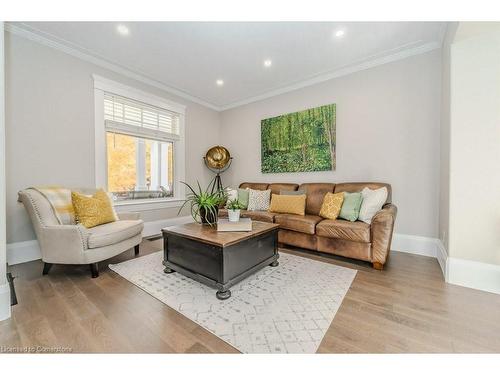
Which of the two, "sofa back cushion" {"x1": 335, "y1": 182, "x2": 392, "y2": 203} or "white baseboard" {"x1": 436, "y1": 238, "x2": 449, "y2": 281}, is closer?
"white baseboard" {"x1": 436, "y1": 238, "x2": 449, "y2": 281}

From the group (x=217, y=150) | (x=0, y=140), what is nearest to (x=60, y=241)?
(x=0, y=140)

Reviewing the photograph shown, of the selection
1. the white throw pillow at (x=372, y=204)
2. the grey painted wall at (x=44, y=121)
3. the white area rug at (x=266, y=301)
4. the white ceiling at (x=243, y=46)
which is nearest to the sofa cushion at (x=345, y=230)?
the white throw pillow at (x=372, y=204)

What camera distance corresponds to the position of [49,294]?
174 centimetres

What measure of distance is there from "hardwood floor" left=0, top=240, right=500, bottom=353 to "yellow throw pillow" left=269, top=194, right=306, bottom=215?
1212 mm

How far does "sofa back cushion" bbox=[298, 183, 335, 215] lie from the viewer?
10.5 feet

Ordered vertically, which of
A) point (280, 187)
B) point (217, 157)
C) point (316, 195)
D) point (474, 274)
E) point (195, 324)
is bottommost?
point (195, 324)

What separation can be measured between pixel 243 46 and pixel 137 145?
2.40 m

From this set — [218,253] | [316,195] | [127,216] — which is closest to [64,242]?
[127,216]

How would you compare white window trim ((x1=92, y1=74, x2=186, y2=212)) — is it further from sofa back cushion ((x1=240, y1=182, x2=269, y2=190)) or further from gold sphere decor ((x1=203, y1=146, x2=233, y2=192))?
sofa back cushion ((x1=240, y1=182, x2=269, y2=190))

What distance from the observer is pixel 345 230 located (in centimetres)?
237

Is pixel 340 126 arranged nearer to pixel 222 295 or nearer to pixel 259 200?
pixel 259 200

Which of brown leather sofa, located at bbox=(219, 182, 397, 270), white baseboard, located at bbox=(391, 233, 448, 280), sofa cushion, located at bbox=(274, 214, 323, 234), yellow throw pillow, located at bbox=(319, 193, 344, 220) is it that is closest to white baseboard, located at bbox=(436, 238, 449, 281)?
white baseboard, located at bbox=(391, 233, 448, 280)

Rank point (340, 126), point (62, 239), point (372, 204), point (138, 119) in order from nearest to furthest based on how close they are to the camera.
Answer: point (62, 239)
point (372, 204)
point (340, 126)
point (138, 119)

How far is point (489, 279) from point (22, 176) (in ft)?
15.9
